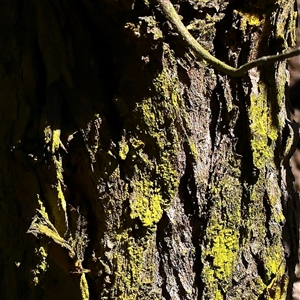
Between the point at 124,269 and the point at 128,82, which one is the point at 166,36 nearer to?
the point at 128,82

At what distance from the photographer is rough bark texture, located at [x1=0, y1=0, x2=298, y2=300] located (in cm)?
107

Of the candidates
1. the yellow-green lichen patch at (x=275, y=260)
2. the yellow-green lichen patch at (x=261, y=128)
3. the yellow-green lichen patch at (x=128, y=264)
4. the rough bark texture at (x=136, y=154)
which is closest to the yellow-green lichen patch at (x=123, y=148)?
the rough bark texture at (x=136, y=154)

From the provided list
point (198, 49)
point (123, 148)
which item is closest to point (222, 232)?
→ point (123, 148)

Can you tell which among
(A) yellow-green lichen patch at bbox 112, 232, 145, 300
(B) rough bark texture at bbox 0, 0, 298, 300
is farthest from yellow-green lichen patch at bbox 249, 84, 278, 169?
(A) yellow-green lichen patch at bbox 112, 232, 145, 300

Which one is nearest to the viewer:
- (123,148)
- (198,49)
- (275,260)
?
(198,49)

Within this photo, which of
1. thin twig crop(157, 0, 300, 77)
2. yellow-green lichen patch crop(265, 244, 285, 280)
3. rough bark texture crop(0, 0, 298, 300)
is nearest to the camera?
thin twig crop(157, 0, 300, 77)

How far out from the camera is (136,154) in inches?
42.9

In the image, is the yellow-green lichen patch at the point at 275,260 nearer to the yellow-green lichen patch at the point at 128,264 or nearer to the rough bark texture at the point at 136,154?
the rough bark texture at the point at 136,154

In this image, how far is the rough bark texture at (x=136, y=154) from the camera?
107cm

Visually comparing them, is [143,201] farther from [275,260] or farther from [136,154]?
[275,260]

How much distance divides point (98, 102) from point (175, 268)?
37 centimetres

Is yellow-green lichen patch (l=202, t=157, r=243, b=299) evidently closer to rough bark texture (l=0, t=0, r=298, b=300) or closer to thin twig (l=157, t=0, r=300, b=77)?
rough bark texture (l=0, t=0, r=298, b=300)

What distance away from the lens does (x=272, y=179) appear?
1.20 metres

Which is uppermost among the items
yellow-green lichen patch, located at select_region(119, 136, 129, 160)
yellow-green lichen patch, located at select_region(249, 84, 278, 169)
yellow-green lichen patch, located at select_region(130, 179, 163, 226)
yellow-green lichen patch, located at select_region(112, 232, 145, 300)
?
yellow-green lichen patch, located at select_region(249, 84, 278, 169)
